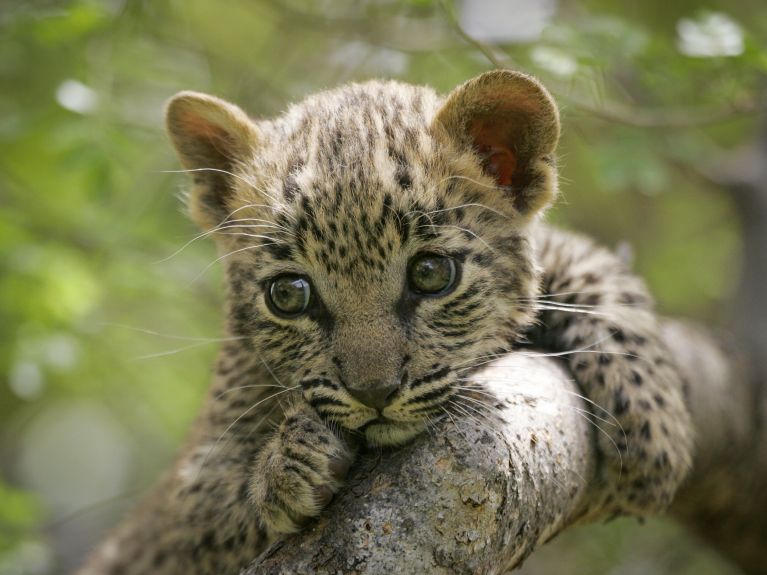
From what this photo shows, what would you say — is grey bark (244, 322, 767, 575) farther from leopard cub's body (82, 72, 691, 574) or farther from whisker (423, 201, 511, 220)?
whisker (423, 201, 511, 220)

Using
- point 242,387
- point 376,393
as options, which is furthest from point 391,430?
point 242,387

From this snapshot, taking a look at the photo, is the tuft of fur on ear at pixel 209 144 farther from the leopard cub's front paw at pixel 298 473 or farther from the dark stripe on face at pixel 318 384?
the leopard cub's front paw at pixel 298 473

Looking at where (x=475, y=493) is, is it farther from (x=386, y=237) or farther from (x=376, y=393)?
(x=386, y=237)

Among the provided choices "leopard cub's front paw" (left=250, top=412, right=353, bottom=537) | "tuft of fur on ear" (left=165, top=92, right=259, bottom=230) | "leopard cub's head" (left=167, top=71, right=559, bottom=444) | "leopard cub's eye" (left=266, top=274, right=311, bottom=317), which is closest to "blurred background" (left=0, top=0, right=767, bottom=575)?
"tuft of fur on ear" (left=165, top=92, right=259, bottom=230)

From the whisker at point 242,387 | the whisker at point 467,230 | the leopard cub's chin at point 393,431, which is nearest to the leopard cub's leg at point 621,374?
the whisker at point 467,230

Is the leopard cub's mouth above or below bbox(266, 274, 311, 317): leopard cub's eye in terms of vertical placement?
below

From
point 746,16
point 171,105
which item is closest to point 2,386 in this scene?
point 171,105

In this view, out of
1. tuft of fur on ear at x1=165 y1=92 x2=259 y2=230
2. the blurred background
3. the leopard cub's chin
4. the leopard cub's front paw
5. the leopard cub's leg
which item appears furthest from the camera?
the blurred background
